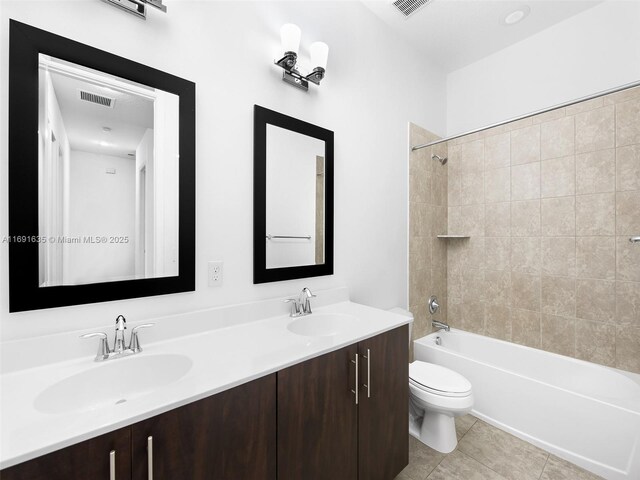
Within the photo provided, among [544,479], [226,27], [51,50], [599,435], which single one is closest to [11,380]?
[51,50]

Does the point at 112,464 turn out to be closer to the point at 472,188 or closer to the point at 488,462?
the point at 488,462

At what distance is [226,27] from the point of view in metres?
1.31

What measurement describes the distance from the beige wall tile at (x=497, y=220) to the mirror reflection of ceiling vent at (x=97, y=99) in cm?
264

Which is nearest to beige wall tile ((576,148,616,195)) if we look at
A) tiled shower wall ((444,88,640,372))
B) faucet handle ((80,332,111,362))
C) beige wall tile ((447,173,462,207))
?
tiled shower wall ((444,88,640,372))

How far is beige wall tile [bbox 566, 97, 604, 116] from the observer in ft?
6.44

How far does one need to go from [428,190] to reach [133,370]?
92.2 inches

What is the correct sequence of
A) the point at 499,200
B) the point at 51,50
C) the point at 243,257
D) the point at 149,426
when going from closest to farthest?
the point at 149,426, the point at 51,50, the point at 243,257, the point at 499,200

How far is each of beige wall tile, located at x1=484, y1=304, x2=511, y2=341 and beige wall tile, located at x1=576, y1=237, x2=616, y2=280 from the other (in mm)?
582

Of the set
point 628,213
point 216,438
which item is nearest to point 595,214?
point 628,213

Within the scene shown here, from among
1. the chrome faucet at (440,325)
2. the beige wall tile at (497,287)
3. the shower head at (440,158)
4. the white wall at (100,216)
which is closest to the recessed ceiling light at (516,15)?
the shower head at (440,158)

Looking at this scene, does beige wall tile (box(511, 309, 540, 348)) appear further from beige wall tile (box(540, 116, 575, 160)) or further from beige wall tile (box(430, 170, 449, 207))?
beige wall tile (box(540, 116, 575, 160))

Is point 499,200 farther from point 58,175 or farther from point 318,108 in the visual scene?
point 58,175

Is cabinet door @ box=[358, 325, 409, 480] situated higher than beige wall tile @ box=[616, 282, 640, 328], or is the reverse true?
beige wall tile @ box=[616, 282, 640, 328]

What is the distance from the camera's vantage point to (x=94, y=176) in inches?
40.5
